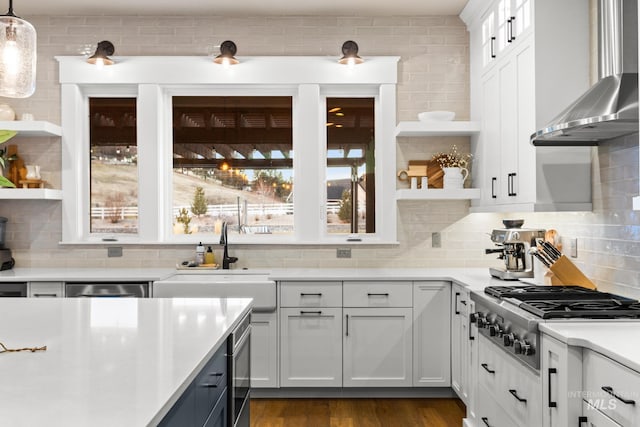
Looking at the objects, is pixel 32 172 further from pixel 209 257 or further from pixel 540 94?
pixel 540 94

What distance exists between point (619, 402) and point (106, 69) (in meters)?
4.21

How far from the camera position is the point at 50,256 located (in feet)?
14.8

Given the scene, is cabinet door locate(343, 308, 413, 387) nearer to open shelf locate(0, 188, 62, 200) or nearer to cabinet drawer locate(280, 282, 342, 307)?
cabinet drawer locate(280, 282, 342, 307)

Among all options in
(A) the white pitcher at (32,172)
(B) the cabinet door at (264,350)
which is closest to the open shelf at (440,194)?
(B) the cabinet door at (264,350)

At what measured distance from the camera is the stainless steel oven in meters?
2.21

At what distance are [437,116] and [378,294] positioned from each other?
4.78 feet

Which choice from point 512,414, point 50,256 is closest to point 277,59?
point 50,256

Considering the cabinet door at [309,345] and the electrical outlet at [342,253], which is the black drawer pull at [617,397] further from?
the electrical outlet at [342,253]

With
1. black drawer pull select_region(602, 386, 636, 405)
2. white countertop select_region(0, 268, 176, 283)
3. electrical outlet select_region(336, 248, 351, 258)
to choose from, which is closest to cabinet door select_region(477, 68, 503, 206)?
electrical outlet select_region(336, 248, 351, 258)

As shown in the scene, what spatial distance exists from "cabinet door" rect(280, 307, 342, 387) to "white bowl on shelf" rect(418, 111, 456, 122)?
1.62 metres

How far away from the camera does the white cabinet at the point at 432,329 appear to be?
3.88m

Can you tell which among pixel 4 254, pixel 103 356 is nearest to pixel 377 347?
pixel 103 356

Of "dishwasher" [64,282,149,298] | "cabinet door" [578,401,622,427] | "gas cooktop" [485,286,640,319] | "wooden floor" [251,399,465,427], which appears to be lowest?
"wooden floor" [251,399,465,427]

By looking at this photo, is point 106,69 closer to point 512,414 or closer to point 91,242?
point 91,242
